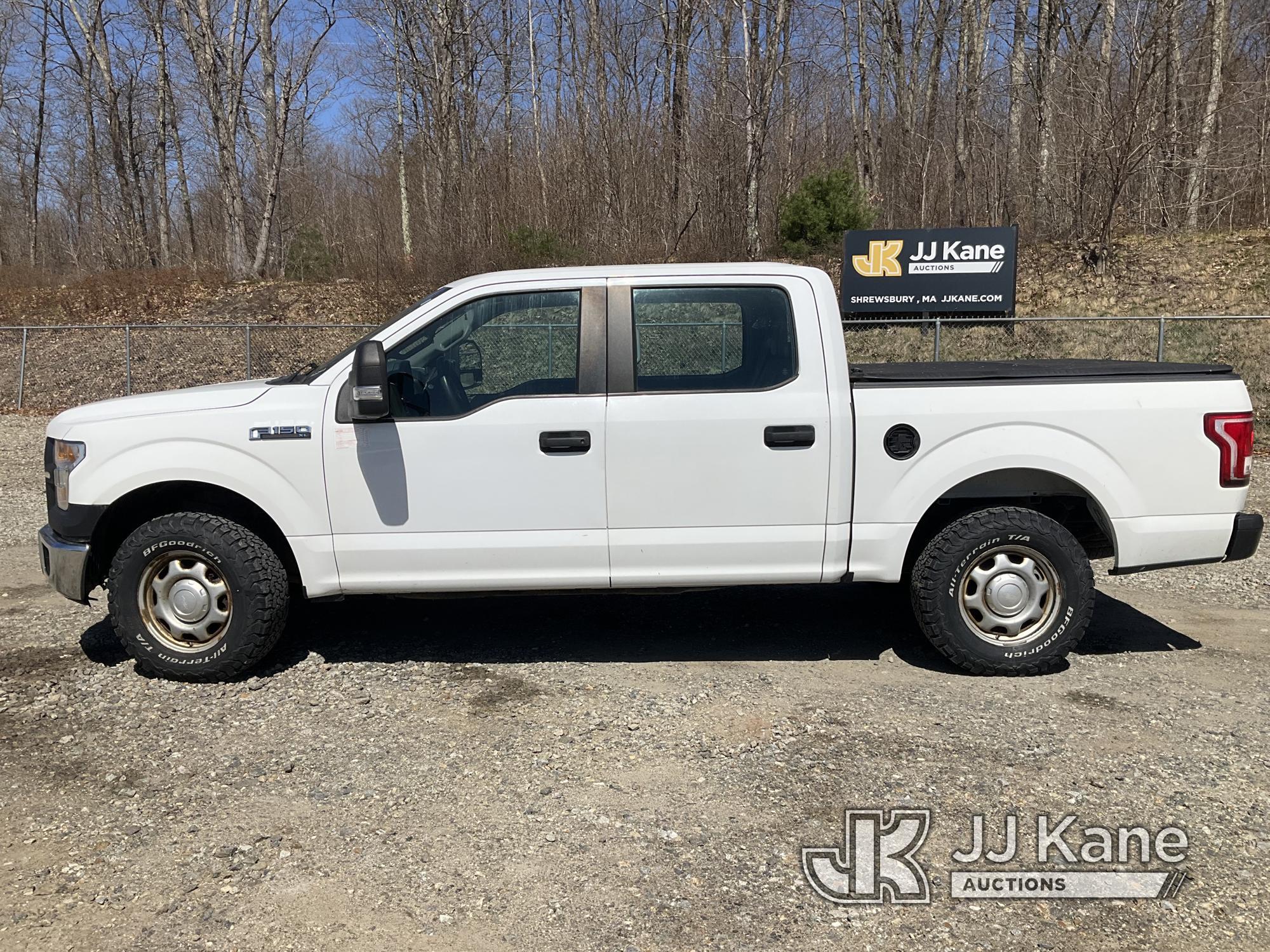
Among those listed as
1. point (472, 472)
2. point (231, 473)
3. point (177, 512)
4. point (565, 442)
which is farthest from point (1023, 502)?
point (177, 512)

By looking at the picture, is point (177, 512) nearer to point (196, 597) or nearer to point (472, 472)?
point (196, 597)

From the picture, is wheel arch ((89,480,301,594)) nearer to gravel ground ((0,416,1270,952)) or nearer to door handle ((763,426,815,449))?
gravel ground ((0,416,1270,952))

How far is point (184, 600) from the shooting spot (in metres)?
5.07

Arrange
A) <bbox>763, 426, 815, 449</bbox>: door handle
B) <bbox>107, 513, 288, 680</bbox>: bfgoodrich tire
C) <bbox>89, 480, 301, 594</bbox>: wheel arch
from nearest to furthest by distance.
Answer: <bbox>763, 426, 815, 449</bbox>: door handle < <bbox>107, 513, 288, 680</bbox>: bfgoodrich tire < <bbox>89, 480, 301, 594</bbox>: wheel arch

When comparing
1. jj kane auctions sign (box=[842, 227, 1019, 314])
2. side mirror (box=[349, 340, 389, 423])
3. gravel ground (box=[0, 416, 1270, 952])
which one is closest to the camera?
gravel ground (box=[0, 416, 1270, 952])

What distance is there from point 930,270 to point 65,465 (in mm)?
17562

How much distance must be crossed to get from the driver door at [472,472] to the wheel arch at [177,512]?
1.52 ft

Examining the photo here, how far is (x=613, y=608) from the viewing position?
6535 millimetres

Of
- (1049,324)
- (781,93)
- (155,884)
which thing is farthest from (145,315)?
(155,884)

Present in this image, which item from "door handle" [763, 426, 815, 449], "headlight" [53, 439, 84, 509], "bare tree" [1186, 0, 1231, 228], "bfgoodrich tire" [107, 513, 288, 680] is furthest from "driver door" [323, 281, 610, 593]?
"bare tree" [1186, 0, 1231, 228]

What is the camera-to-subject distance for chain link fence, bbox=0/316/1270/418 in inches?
695

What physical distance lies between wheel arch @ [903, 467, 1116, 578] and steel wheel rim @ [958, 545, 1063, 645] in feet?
0.88

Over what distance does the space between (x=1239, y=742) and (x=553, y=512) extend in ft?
10.6

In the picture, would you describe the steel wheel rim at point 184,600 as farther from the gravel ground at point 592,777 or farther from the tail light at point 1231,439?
the tail light at point 1231,439
